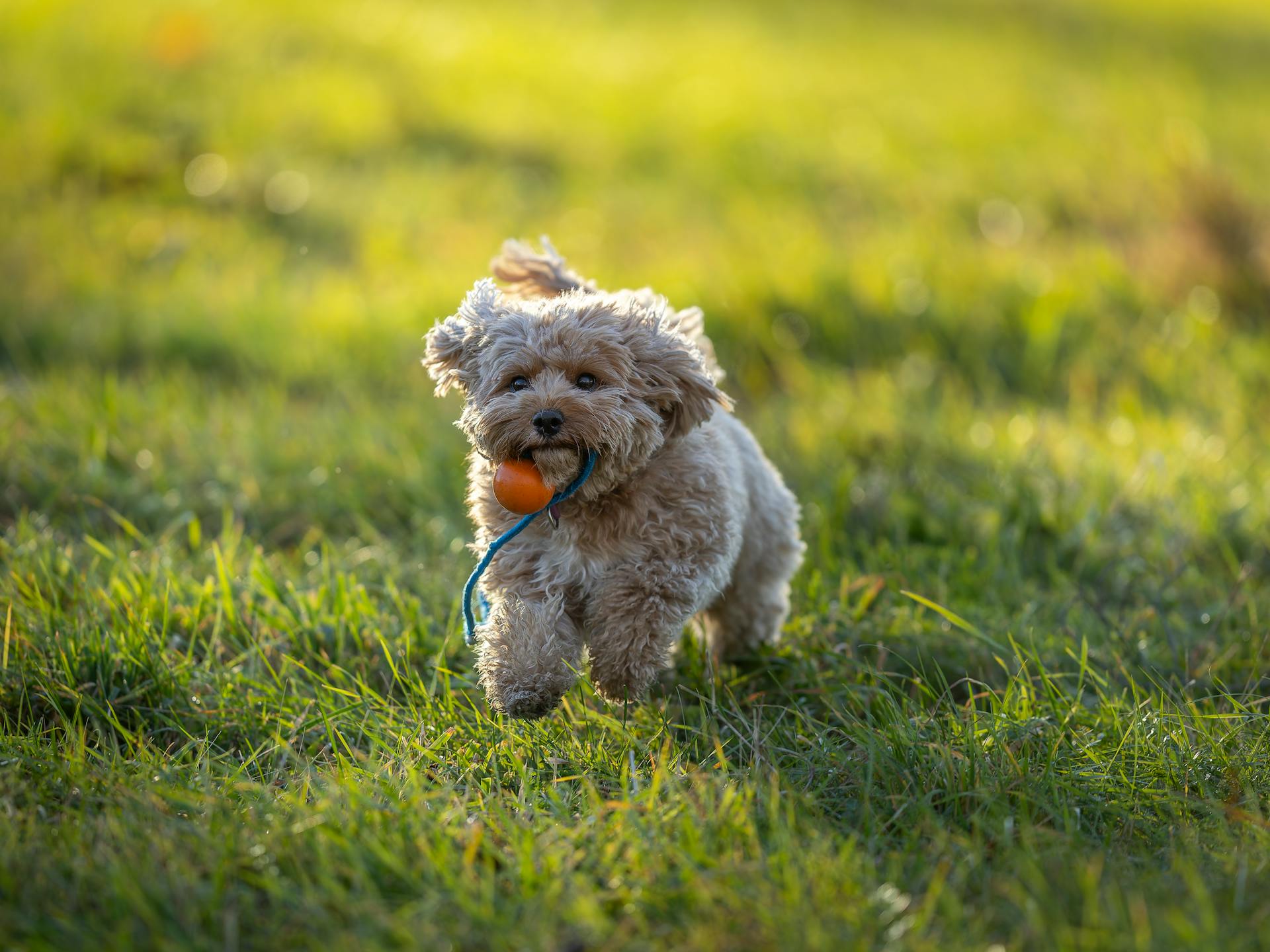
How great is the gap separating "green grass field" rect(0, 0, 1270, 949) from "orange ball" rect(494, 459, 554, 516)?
65 cm

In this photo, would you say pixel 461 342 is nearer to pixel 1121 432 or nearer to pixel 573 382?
pixel 573 382

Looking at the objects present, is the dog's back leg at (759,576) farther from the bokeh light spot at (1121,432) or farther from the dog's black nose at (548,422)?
the bokeh light spot at (1121,432)

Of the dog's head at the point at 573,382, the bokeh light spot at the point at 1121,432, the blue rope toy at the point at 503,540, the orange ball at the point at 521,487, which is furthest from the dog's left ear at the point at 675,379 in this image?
the bokeh light spot at the point at 1121,432

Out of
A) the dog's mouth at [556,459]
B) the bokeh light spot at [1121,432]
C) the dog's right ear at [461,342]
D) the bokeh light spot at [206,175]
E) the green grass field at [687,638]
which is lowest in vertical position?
the bokeh light spot at [1121,432]

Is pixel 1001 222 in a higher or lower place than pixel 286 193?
lower

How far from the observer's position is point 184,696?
3547 millimetres

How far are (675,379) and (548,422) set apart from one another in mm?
421

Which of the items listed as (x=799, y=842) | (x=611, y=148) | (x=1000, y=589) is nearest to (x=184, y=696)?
(x=799, y=842)

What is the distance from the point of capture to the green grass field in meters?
2.61

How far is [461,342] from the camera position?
3.48 meters

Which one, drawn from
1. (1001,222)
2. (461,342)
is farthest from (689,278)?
(461,342)

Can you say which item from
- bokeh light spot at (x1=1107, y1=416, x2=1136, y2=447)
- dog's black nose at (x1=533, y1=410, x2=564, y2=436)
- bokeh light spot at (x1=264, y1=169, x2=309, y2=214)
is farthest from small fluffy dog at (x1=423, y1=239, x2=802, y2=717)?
bokeh light spot at (x1=264, y1=169, x2=309, y2=214)

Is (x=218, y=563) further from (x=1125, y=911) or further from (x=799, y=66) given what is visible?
(x=799, y=66)

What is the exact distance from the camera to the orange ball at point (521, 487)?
10.5 feet
